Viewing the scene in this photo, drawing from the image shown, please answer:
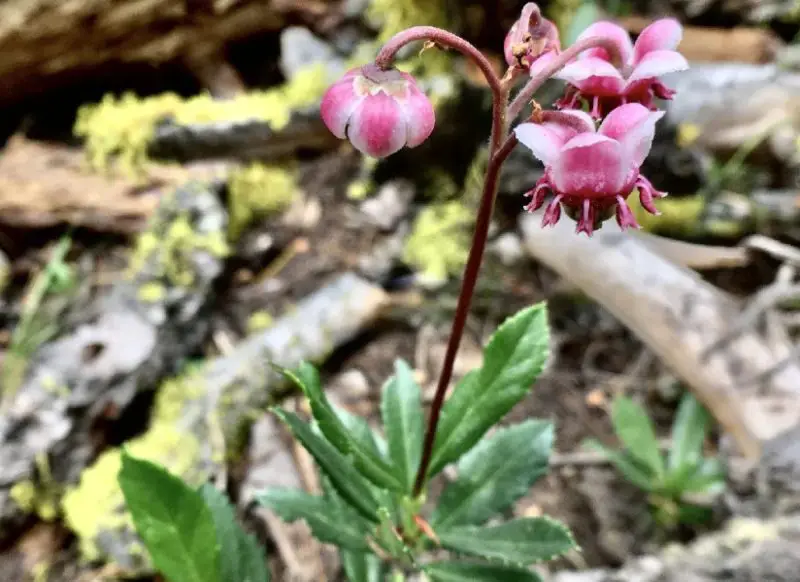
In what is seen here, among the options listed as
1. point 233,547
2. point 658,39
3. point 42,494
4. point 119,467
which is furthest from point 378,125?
point 42,494

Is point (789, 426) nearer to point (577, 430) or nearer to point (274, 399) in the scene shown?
point (577, 430)

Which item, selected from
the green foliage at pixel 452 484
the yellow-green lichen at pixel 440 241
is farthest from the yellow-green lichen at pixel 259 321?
the green foliage at pixel 452 484

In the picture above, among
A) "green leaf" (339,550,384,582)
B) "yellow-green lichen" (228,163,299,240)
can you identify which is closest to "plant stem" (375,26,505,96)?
"green leaf" (339,550,384,582)

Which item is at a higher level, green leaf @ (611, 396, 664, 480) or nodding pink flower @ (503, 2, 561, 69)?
nodding pink flower @ (503, 2, 561, 69)

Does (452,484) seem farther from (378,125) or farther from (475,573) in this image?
(378,125)

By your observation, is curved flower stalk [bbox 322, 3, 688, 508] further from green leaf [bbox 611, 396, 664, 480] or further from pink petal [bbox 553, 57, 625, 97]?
green leaf [bbox 611, 396, 664, 480]

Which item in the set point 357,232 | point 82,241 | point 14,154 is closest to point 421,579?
point 357,232
